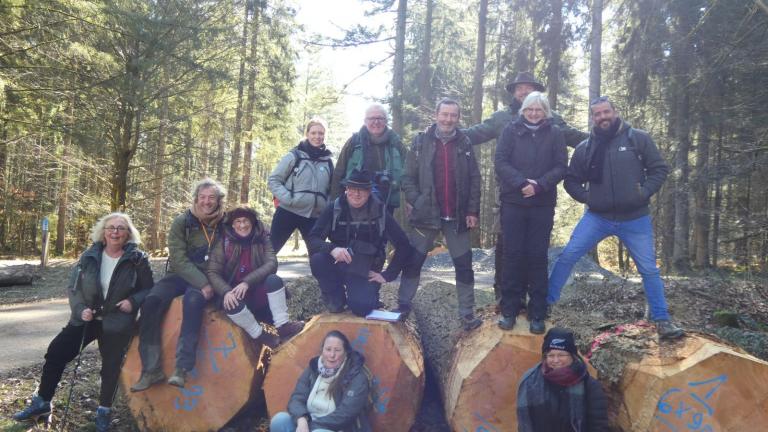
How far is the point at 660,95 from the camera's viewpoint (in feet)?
53.7

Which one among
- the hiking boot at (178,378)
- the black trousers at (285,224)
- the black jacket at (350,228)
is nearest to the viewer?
the hiking boot at (178,378)

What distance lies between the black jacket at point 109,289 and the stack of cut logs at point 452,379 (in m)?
0.29

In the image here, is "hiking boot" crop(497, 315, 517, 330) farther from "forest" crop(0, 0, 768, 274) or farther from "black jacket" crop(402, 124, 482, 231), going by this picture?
"forest" crop(0, 0, 768, 274)

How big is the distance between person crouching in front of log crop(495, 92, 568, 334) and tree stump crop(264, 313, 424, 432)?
96 centimetres

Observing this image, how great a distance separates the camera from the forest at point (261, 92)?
35.3 feet

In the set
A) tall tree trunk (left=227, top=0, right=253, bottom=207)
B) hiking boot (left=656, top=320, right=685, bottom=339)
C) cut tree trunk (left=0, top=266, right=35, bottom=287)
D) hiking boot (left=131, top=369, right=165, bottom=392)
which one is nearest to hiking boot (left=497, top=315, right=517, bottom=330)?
hiking boot (left=656, top=320, right=685, bottom=339)

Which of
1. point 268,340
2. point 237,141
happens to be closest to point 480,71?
point 237,141

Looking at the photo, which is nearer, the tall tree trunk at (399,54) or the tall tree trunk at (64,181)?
the tall tree trunk at (64,181)

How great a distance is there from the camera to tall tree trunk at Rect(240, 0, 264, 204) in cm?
1795

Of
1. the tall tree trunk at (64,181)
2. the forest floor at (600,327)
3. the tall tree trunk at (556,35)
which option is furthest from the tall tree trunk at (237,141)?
the tall tree trunk at (556,35)

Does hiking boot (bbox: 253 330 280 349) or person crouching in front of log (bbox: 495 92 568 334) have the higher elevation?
person crouching in front of log (bbox: 495 92 568 334)

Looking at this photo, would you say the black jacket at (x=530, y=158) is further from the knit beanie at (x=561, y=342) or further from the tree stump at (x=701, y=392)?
the tree stump at (x=701, y=392)

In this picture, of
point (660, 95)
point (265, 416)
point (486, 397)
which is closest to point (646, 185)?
point (486, 397)

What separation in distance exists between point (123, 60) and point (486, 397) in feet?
44.5
